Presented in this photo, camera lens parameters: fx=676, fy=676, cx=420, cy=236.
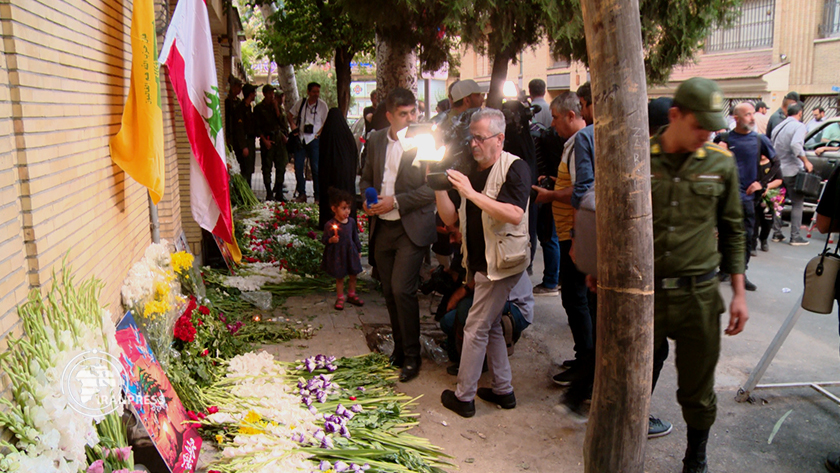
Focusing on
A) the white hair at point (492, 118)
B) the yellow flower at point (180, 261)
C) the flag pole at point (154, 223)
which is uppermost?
the white hair at point (492, 118)

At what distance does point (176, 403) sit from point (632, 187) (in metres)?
2.75

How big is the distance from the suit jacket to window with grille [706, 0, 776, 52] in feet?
70.1

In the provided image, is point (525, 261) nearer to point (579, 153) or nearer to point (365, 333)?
point (579, 153)

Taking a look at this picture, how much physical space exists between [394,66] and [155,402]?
6.93 metres

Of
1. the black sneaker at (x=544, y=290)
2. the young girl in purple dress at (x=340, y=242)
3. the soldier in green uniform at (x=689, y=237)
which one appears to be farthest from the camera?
the black sneaker at (x=544, y=290)

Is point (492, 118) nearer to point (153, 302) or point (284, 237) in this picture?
point (153, 302)

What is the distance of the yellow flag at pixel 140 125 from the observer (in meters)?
4.14

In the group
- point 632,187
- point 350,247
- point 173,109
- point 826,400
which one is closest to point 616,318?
point 632,187

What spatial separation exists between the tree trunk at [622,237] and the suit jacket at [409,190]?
262cm

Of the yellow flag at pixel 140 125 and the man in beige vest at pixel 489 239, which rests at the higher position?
the yellow flag at pixel 140 125

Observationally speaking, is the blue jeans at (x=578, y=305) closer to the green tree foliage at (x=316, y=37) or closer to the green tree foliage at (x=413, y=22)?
the green tree foliage at (x=413, y=22)

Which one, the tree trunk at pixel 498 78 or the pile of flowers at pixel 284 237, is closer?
the pile of flowers at pixel 284 237

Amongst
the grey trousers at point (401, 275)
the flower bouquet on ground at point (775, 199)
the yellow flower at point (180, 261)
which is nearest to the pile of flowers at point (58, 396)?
the yellow flower at point (180, 261)

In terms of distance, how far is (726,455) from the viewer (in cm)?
413
